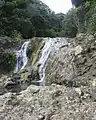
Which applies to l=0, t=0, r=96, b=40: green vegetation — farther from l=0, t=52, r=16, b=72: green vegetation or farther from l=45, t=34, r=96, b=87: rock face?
l=45, t=34, r=96, b=87: rock face

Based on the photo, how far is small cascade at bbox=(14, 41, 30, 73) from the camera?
20.4 m

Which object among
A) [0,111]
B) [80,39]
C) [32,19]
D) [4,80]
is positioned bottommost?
[4,80]

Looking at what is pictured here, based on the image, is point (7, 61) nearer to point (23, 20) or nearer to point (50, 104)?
point (23, 20)

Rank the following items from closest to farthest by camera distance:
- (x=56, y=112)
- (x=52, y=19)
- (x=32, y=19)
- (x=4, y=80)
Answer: (x=56, y=112) < (x=4, y=80) < (x=32, y=19) < (x=52, y=19)

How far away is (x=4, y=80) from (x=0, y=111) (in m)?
11.5

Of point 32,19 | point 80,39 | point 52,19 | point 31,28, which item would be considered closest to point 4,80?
point 80,39

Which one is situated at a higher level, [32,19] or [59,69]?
[32,19]

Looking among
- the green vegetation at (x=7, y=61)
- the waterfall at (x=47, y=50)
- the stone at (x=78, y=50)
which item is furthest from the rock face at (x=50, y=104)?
the green vegetation at (x=7, y=61)

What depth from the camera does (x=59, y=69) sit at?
348 inches

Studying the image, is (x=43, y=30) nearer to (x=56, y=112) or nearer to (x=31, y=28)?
(x=31, y=28)

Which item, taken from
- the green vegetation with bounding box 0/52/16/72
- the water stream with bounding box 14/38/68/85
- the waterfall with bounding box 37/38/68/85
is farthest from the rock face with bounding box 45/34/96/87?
the green vegetation with bounding box 0/52/16/72

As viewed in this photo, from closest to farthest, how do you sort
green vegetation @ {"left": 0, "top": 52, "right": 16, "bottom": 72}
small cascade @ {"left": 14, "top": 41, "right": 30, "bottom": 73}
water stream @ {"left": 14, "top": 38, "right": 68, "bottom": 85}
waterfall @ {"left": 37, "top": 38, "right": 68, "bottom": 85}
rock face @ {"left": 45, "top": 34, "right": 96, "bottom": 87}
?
rock face @ {"left": 45, "top": 34, "right": 96, "bottom": 87}
waterfall @ {"left": 37, "top": 38, "right": 68, "bottom": 85}
water stream @ {"left": 14, "top": 38, "right": 68, "bottom": 85}
small cascade @ {"left": 14, "top": 41, "right": 30, "bottom": 73}
green vegetation @ {"left": 0, "top": 52, "right": 16, "bottom": 72}

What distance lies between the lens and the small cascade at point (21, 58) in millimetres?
20359

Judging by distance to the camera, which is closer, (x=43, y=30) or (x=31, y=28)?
(x=31, y=28)
